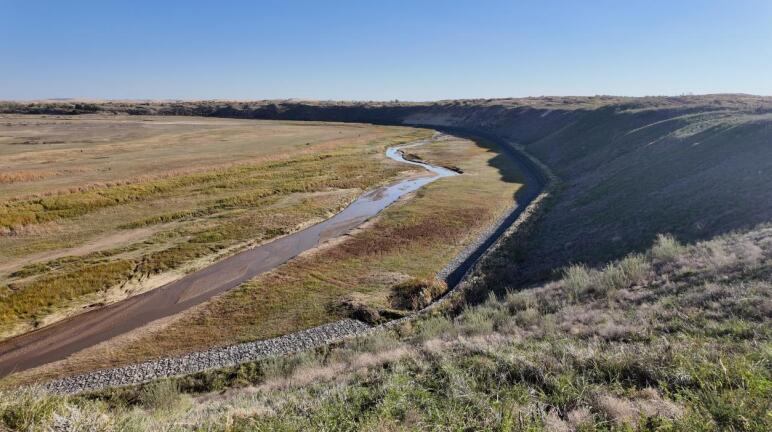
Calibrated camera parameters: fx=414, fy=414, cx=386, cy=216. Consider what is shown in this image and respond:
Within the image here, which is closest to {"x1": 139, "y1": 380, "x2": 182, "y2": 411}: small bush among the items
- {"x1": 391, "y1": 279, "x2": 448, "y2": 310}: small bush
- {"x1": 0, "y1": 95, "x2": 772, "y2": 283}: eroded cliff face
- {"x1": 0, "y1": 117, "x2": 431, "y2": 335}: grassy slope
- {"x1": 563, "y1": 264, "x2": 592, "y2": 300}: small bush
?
{"x1": 0, "y1": 117, "x2": 431, "y2": 335}: grassy slope

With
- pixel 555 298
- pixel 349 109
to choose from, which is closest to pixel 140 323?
pixel 555 298

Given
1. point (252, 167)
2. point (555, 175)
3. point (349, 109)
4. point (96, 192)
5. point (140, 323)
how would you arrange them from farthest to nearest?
point (349, 109), point (252, 167), point (555, 175), point (96, 192), point (140, 323)

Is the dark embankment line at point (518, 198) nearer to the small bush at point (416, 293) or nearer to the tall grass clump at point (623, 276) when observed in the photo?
the small bush at point (416, 293)

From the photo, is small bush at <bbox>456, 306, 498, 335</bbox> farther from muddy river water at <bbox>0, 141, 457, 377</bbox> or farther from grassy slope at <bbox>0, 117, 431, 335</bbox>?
grassy slope at <bbox>0, 117, 431, 335</bbox>

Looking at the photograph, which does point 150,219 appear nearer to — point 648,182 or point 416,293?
point 416,293

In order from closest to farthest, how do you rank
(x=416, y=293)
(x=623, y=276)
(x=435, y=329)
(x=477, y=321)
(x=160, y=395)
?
(x=160, y=395) → (x=477, y=321) → (x=435, y=329) → (x=623, y=276) → (x=416, y=293)

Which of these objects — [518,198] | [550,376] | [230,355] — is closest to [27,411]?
[550,376]

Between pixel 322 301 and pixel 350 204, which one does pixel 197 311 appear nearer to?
pixel 322 301
